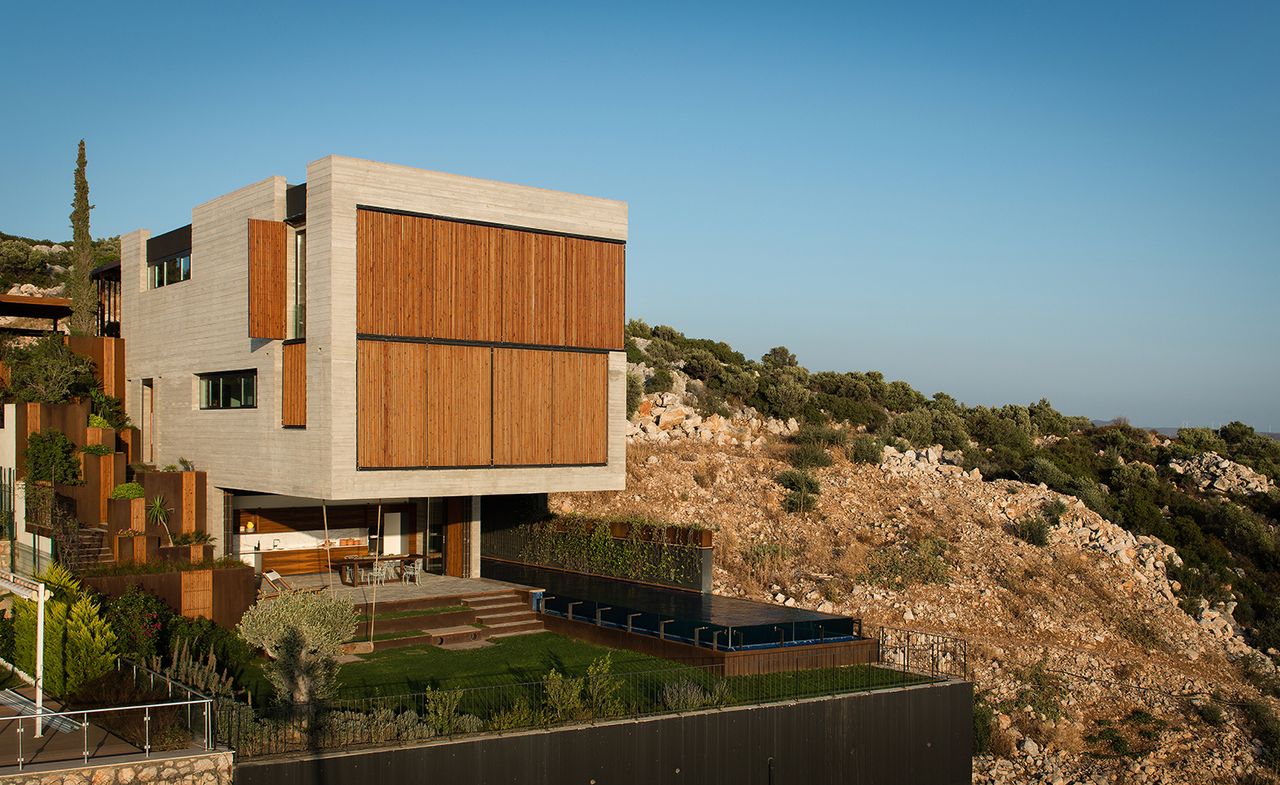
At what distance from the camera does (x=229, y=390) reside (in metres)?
24.0

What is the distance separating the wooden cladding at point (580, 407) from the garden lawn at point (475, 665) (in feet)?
14.2

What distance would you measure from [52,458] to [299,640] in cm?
1126

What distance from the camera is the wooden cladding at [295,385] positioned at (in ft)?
69.4

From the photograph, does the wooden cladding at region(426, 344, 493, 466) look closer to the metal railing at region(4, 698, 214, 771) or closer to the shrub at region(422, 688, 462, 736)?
the shrub at region(422, 688, 462, 736)

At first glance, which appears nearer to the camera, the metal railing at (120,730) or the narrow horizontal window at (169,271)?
the metal railing at (120,730)

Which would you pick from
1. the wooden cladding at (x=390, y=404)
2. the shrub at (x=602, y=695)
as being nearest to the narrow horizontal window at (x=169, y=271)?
the wooden cladding at (x=390, y=404)

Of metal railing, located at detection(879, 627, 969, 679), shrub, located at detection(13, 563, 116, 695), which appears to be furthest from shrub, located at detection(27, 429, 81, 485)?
metal railing, located at detection(879, 627, 969, 679)

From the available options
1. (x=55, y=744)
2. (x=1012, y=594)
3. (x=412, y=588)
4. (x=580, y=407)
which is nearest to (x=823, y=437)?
(x=1012, y=594)

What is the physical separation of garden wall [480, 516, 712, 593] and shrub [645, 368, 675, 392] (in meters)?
22.9

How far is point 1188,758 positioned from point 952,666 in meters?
4.58

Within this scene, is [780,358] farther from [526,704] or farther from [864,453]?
[526,704]

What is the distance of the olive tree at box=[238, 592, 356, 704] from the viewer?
1493cm

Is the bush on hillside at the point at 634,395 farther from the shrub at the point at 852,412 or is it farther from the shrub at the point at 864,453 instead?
the shrub at the point at 852,412

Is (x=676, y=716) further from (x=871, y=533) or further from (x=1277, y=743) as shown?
(x=871, y=533)
